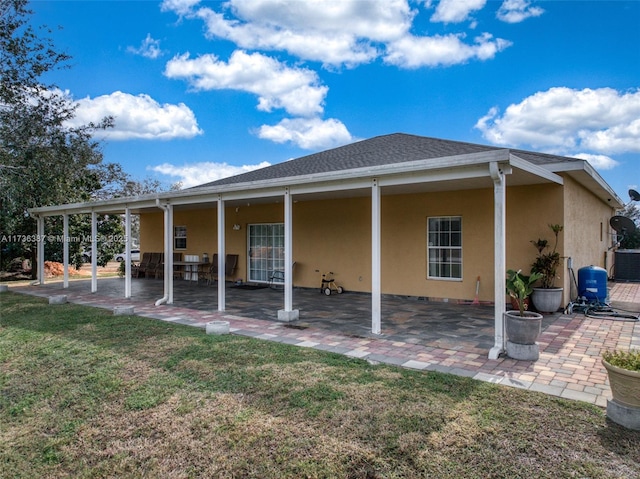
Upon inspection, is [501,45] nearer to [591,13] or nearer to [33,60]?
[591,13]

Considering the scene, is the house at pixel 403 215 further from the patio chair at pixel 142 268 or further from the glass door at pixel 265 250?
the patio chair at pixel 142 268

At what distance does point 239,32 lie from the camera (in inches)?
440

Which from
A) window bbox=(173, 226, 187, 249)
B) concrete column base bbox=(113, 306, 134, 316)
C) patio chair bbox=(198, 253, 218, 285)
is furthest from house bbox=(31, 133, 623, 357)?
window bbox=(173, 226, 187, 249)

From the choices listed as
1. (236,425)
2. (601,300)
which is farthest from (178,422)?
(601,300)

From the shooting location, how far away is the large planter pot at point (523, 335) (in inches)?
178

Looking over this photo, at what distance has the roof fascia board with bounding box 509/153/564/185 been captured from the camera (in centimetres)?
492

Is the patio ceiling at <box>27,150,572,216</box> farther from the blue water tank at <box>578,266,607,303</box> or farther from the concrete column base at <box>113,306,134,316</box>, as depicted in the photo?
the concrete column base at <box>113,306,134,316</box>

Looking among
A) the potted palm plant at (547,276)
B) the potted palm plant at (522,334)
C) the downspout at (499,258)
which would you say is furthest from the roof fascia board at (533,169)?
the potted palm plant at (522,334)

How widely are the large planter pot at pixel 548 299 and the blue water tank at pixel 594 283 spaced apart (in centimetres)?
84

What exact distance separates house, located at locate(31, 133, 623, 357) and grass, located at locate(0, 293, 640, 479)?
1.71 m

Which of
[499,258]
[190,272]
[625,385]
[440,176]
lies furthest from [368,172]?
[190,272]

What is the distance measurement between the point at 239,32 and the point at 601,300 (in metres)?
11.0

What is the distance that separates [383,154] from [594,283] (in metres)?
5.23

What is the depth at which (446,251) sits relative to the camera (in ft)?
29.7
